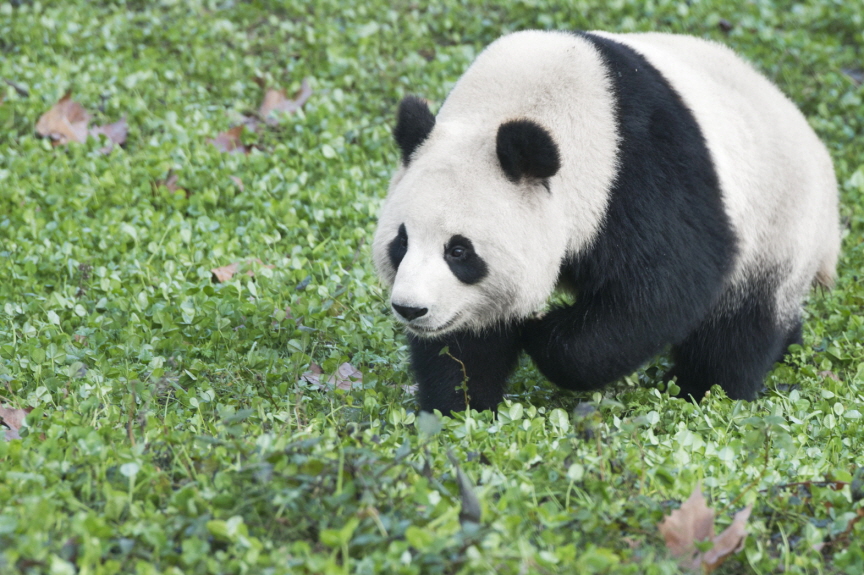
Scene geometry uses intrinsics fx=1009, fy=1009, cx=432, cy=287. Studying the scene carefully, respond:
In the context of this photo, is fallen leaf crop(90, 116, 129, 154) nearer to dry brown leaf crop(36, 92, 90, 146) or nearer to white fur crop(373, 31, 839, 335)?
dry brown leaf crop(36, 92, 90, 146)

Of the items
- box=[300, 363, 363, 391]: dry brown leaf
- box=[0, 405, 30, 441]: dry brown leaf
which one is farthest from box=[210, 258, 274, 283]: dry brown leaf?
box=[0, 405, 30, 441]: dry brown leaf

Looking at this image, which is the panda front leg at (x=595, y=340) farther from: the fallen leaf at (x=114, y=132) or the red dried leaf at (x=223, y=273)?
the fallen leaf at (x=114, y=132)

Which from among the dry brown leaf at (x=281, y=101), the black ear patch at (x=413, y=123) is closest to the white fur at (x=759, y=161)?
the black ear patch at (x=413, y=123)

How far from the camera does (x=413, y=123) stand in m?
4.11

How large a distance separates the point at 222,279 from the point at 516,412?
7.76 ft

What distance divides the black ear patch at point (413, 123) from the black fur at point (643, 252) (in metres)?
0.78

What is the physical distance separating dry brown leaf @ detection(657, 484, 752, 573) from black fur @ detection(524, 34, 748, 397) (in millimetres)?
1374

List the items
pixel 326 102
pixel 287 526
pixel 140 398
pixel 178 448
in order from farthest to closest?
pixel 326 102
pixel 140 398
pixel 178 448
pixel 287 526

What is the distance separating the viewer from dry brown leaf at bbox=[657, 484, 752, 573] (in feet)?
9.01

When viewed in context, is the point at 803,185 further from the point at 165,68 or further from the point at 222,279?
the point at 165,68

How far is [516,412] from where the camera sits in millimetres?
3783

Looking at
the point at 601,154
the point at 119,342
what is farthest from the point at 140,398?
the point at 601,154

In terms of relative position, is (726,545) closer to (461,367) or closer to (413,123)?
(461,367)

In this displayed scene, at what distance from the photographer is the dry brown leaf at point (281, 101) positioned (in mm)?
7480
